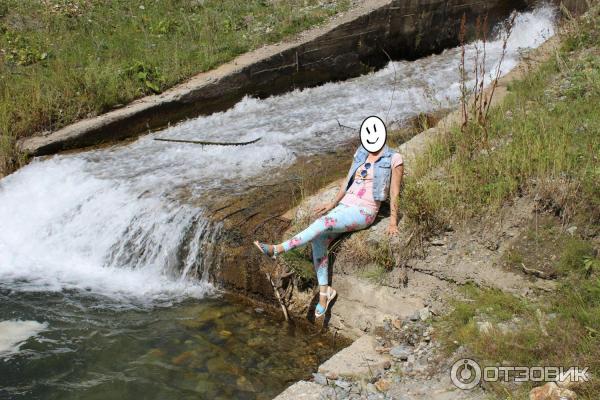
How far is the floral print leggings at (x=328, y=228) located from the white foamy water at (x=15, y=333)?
2.43 metres

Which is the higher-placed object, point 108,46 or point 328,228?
point 108,46

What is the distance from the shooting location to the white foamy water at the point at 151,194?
266 inches

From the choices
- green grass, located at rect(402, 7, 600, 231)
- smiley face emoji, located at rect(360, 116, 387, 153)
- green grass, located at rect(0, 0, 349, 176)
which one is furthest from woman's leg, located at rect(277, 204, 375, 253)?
green grass, located at rect(0, 0, 349, 176)

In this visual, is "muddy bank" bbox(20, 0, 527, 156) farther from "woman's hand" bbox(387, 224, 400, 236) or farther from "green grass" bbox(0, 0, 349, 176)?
"woman's hand" bbox(387, 224, 400, 236)

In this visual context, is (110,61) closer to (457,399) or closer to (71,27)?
(71,27)

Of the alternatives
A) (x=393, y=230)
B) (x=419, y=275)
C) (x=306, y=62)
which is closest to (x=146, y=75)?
(x=306, y=62)

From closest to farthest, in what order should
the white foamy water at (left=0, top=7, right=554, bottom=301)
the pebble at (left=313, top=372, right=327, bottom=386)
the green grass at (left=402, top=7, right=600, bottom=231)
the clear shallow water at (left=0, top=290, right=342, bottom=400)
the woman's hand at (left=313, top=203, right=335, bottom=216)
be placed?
the pebble at (left=313, top=372, right=327, bottom=386)
the clear shallow water at (left=0, top=290, right=342, bottom=400)
the green grass at (left=402, top=7, right=600, bottom=231)
the woman's hand at (left=313, top=203, right=335, bottom=216)
the white foamy water at (left=0, top=7, right=554, bottom=301)

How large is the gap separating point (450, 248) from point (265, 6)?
Answer: 9.15 metres

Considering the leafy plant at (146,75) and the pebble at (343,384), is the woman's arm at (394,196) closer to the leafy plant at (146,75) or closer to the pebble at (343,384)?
the pebble at (343,384)

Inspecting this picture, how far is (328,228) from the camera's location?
559cm

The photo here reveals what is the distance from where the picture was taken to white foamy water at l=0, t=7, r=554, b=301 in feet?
22.2

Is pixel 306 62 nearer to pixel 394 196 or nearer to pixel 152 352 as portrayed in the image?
pixel 394 196

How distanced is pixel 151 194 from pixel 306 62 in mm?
5214

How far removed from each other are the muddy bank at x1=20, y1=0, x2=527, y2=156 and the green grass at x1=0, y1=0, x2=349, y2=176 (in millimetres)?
280
